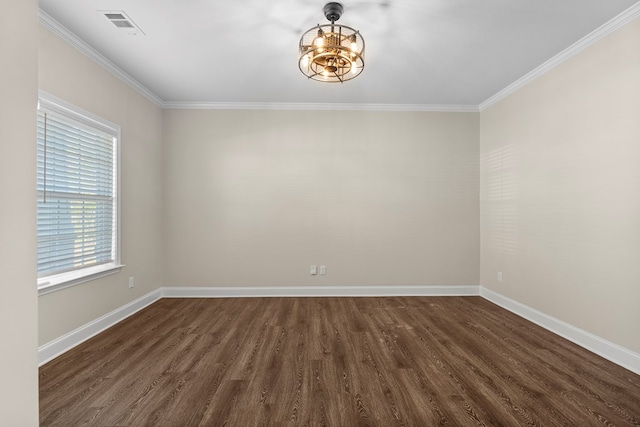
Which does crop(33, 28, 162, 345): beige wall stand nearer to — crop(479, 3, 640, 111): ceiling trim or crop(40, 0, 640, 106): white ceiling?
crop(40, 0, 640, 106): white ceiling

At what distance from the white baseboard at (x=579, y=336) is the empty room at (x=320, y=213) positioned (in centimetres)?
2

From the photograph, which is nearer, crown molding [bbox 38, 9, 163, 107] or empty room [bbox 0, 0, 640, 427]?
empty room [bbox 0, 0, 640, 427]

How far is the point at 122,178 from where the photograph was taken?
11.9 feet

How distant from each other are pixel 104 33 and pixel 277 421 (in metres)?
3.52

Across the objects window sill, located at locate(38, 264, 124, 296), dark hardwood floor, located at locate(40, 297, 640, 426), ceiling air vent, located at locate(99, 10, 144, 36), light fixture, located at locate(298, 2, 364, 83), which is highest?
ceiling air vent, located at locate(99, 10, 144, 36)

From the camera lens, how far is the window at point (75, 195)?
2.59m

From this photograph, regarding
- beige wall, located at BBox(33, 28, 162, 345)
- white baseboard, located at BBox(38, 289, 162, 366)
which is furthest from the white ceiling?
white baseboard, located at BBox(38, 289, 162, 366)

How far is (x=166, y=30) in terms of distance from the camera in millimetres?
2734

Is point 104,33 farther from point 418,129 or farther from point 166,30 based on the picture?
point 418,129

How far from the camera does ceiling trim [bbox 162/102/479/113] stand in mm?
4543

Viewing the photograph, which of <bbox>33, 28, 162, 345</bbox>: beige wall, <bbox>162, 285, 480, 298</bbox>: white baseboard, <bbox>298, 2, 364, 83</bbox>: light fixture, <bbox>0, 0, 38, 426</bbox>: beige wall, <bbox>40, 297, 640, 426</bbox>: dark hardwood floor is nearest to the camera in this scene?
<bbox>0, 0, 38, 426</bbox>: beige wall

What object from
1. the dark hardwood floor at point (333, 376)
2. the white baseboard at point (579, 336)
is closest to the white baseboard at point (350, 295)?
the white baseboard at point (579, 336)

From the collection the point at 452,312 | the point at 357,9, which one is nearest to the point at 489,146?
the point at 452,312

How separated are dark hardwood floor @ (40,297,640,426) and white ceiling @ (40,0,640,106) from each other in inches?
113
